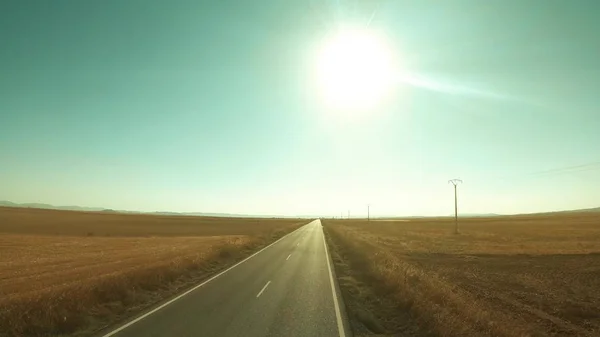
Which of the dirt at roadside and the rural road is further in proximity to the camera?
the dirt at roadside

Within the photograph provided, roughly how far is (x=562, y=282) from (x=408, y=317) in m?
14.1

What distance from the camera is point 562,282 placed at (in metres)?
19.8

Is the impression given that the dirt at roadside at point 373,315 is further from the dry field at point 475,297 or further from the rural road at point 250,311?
the rural road at point 250,311

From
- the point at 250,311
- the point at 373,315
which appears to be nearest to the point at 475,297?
the point at 373,315

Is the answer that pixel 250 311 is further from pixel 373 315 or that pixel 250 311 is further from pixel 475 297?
pixel 475 297

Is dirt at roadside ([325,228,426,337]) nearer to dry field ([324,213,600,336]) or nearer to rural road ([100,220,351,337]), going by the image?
dry field ([324,213,600,336])

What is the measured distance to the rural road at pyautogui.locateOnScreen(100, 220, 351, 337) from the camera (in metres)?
8.89

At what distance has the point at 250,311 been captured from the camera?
433 inches

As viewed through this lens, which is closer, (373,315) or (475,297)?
(373,315)

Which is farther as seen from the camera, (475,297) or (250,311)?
(475,297)

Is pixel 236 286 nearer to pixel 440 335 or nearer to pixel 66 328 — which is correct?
pixel 66 328

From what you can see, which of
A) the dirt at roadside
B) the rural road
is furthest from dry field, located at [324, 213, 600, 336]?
the rural road

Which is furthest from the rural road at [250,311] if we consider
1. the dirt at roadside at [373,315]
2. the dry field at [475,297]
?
the dry field at [475,297]

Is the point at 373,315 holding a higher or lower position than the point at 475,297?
higher
